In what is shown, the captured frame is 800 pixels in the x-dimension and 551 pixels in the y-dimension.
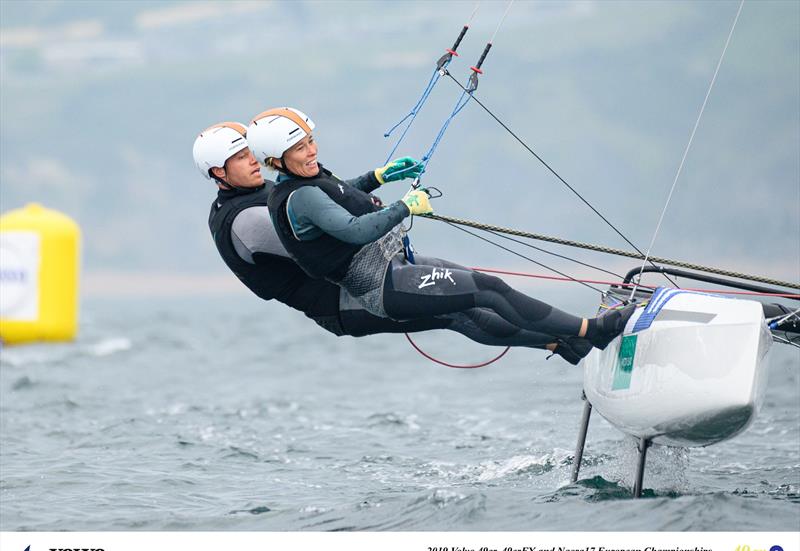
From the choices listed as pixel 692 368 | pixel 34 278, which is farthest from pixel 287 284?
pixel 34 278

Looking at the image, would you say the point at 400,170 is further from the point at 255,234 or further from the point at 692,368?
the point at 692,368

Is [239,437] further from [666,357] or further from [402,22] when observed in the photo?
[402,22]

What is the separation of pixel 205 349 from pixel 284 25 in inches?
3864

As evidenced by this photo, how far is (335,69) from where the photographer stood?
357 feet

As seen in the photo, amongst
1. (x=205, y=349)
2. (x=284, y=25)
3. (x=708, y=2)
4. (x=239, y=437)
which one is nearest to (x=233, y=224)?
(x=239, y=437)

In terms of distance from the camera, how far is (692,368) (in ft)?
18.2

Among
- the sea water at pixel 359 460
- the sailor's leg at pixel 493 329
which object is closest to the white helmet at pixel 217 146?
the sailor's leg at pixel 493 329

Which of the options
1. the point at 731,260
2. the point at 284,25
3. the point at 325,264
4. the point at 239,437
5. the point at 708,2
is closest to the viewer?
the point at 325,264

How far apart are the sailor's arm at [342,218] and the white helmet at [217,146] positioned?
0.50 meters

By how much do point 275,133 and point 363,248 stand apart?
642 mm

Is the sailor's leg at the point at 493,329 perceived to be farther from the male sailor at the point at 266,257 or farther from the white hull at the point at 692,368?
the white hull at the point at 692,368

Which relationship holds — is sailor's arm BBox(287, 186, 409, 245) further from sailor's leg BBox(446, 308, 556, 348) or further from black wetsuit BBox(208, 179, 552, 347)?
sailor's leg BBox(446, 308, 556, 348)

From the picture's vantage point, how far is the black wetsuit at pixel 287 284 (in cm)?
559

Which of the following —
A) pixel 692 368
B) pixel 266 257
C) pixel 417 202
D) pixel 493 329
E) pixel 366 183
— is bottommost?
pixel 692 368
